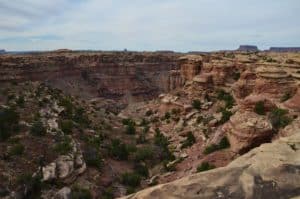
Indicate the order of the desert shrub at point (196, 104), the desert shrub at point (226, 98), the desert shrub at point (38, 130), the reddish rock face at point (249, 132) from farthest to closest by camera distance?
the desert shrub at point (196, 104) < the desert shrub at point (226, 98) < the desert shrub at point (38, 130) < the reddish rock face at point (249, 132)

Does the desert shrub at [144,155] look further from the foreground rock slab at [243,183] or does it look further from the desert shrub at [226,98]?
the foreground rock slab at [243,183]

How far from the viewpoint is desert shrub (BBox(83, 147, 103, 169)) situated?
2233 cm

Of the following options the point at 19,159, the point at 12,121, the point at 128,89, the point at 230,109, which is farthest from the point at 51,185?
the point at 128,89

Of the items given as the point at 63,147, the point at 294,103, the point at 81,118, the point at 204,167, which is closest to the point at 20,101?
the point at 81,118

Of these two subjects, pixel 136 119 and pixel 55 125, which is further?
pixel 136 119

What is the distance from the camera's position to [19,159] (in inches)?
792

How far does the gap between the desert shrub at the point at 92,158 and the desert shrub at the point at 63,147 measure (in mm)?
1000

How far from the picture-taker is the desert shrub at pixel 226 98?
30.6 meters

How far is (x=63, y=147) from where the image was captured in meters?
22.2

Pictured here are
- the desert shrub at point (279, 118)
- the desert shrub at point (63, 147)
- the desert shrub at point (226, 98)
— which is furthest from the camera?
the desert shrub at point (226, 98)

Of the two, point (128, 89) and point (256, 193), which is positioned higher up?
point (256, 193)

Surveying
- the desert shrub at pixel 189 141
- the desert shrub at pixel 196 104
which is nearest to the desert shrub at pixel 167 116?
the desert shrub at pixel 196 104

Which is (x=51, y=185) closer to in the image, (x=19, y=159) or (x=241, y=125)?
(x=19, y=159)

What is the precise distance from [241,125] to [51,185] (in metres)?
9.49
